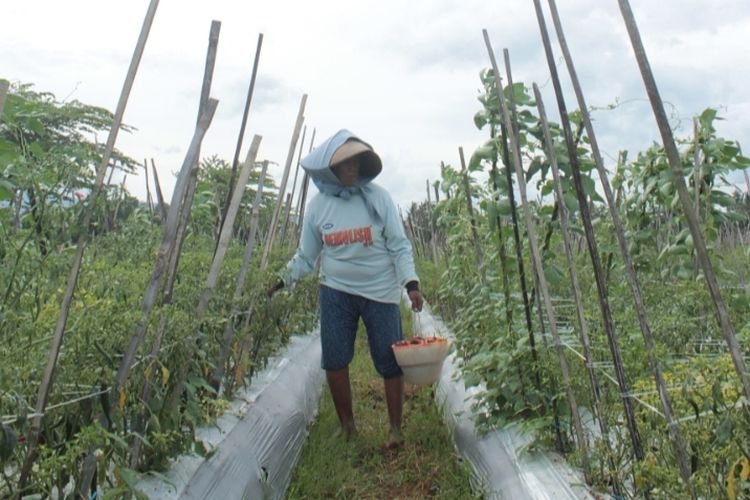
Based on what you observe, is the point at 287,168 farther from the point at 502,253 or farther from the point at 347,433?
the point at 502,253

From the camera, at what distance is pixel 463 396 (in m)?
3.86

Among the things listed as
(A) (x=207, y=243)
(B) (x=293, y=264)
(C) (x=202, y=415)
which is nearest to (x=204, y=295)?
(C) (x=202, y=415)

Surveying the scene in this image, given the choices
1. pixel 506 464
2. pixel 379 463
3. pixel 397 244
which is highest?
pixel 397 244

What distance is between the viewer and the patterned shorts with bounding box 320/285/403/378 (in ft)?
12.1

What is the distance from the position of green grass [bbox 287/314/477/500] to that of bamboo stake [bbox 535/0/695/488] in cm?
148

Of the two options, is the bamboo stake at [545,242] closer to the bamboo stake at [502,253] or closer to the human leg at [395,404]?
the bamboo stake at [502,253]

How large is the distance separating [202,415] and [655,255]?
2.14 m

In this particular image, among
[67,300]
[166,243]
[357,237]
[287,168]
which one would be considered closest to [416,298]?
[357,237]

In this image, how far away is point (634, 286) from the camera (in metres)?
1.84

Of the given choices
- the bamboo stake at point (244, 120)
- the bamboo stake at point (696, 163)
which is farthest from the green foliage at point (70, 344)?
the bamboo stake at point (696, 163)

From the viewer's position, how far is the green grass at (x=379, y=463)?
3.22m

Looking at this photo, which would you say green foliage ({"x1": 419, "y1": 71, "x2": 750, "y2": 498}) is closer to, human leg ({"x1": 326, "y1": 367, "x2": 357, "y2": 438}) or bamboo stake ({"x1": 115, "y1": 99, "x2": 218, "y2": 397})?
human leg ({"x1": 326, "y1": 367, "x2": 357, "y2": 438})

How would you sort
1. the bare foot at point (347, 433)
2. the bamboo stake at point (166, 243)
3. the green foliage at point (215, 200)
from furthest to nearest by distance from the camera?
the green foliage at point (215, 200) < the bare foot at point (347, 433) < the bamboo stake at point (166, 243)

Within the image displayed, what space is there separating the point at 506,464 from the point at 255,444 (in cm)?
97
